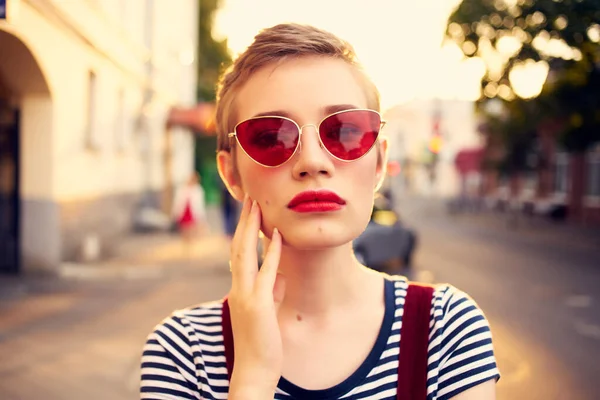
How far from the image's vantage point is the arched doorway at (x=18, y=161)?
9.98 meters

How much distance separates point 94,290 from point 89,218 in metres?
3.99

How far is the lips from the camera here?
144 cm

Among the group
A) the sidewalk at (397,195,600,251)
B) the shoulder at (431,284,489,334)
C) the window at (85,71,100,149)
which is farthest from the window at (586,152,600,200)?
the shoulder at (431,284,489,334)

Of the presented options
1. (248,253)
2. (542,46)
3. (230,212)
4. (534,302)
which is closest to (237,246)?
(248,253)

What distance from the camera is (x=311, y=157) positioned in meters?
1.46

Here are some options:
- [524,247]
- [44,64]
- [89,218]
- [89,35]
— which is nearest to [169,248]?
[89,218]

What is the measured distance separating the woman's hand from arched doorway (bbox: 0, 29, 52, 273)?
9.62m

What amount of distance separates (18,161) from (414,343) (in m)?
10.2

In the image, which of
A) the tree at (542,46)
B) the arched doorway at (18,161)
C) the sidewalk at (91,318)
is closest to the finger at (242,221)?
the sidewalk at (91,318)

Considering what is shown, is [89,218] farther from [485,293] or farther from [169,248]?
[485,293]

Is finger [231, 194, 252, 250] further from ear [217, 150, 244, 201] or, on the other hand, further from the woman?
ear [217, 150, 244, 201]

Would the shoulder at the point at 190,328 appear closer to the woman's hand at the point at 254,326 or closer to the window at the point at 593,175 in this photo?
the woman's hand at the point at 254,326

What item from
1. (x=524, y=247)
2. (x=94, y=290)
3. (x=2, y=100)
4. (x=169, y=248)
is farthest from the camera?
(x=524, y=247)

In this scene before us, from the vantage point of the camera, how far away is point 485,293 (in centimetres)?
914
